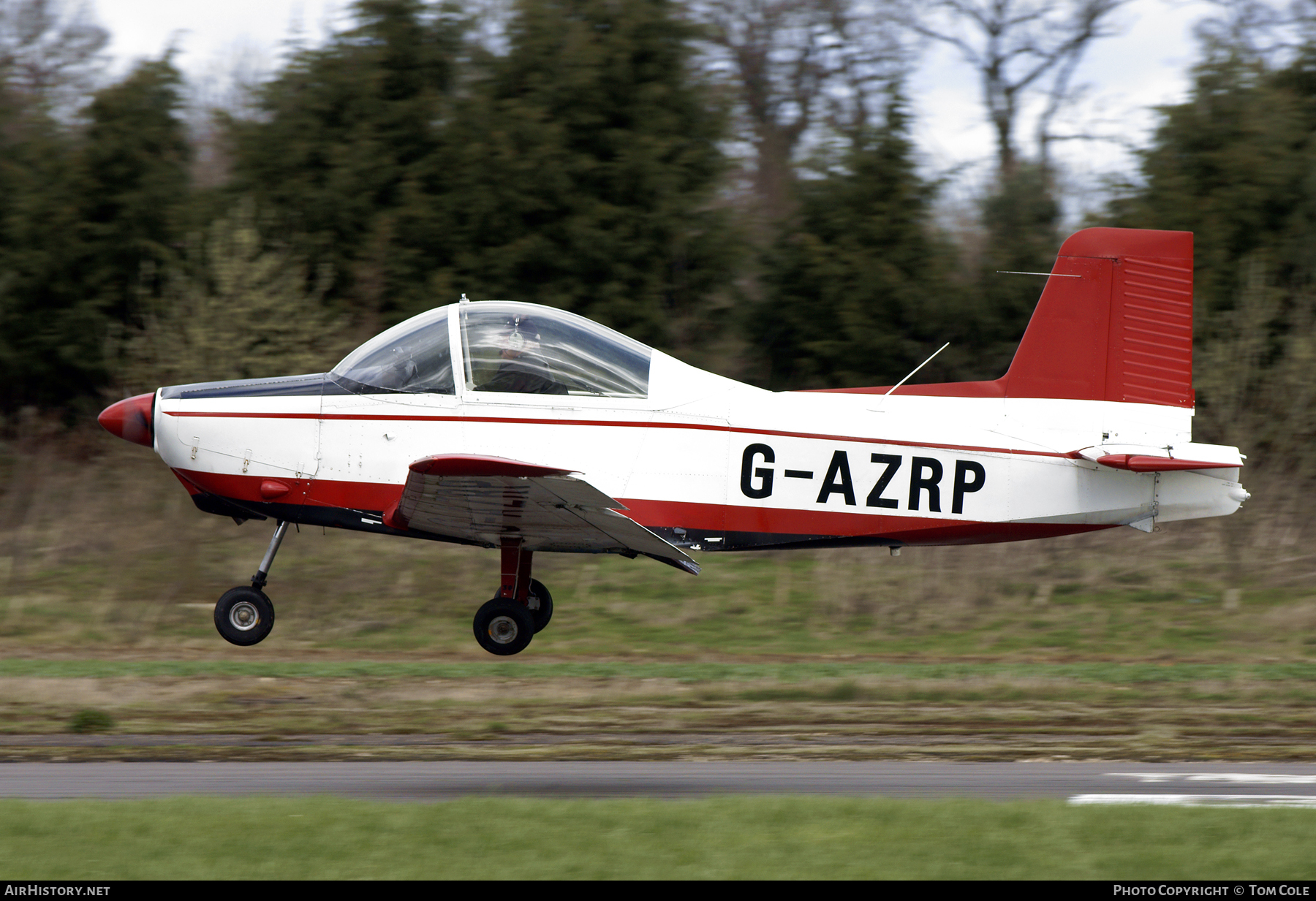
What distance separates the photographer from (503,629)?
9070mm

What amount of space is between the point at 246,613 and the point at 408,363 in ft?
7.40

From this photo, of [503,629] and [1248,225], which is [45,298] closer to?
[503,629]

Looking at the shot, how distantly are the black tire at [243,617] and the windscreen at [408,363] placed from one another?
5.85 ft

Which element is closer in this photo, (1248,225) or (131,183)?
(1248,225)

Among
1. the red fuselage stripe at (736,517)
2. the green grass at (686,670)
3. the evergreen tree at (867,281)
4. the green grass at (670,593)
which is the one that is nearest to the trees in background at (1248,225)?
the green grass at (670,593)

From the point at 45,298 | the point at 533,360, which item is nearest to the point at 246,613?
the point at 533,360

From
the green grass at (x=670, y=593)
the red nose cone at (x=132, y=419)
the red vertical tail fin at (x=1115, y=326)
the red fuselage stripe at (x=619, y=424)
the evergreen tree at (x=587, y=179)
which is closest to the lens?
the red fuselage stripe at (x=619, y=424)

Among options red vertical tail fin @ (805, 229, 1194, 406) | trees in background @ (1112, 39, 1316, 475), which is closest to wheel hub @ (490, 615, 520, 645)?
red vertical tail fin @ (805, 229, 1194, 406)

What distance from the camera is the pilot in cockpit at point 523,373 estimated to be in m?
8.63

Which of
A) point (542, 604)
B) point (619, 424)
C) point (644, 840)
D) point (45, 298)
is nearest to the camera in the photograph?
A: point (644, 840)

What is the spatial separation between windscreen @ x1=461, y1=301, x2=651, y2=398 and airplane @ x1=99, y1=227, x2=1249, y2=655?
0.01 meters

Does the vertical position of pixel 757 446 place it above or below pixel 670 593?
above

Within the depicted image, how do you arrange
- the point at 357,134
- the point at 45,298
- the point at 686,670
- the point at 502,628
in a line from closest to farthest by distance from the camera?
Result: the point at 502,628, the point at 686,670, the point at 357,134, the point at 45,298

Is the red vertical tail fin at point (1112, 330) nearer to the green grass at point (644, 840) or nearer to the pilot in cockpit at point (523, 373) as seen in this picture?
the pilot in cockpit at point (523, 373)
